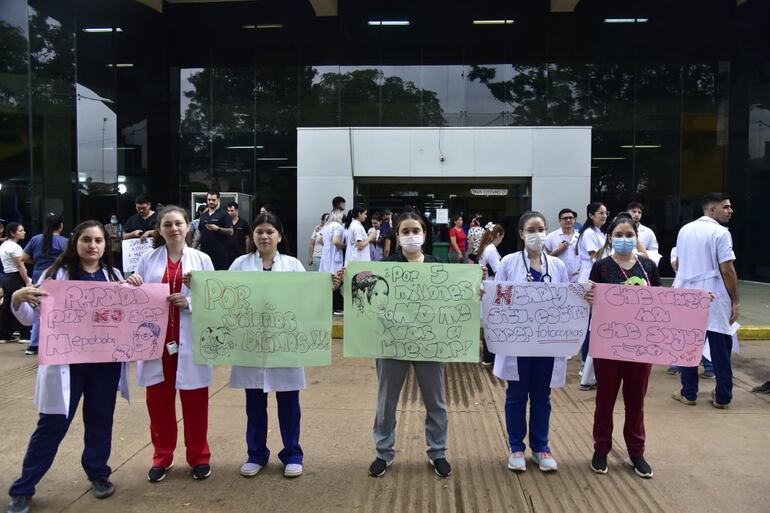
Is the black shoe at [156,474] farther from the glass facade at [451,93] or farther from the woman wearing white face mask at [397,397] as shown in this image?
the glass facade at [451,93]

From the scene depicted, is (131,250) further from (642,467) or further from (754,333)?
(754,333)

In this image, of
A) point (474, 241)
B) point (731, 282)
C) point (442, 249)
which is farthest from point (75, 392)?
point (442, 249)

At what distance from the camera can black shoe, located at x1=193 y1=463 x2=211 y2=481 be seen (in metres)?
3.83

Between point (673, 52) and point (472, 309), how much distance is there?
47.9 feet

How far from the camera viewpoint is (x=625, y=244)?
412 centimetres

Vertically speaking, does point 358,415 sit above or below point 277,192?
below

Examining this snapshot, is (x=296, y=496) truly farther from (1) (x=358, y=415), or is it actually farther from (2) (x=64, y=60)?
(2) (x=64, y=60)

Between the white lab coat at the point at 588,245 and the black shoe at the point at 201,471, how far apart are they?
4.74 meters

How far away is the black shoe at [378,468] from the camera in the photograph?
391 centimetres

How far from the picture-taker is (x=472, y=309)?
13.0 ft

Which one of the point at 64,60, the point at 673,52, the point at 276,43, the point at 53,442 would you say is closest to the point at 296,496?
the point at 53,442

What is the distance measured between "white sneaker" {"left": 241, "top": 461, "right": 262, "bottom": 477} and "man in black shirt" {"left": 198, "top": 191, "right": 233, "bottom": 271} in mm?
5276

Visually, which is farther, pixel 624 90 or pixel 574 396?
pixel 624 90

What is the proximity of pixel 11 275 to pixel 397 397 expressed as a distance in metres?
7.25
